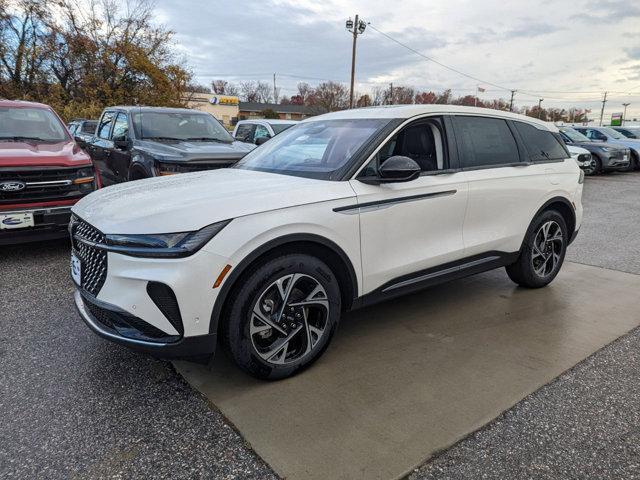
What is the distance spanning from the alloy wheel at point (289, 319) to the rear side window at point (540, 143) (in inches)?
109

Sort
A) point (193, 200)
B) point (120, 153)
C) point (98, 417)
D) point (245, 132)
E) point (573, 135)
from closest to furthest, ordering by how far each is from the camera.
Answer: point (98, 417) < point (193, 200) < point (120, 153) < point (245, 132) < point (573, 135)

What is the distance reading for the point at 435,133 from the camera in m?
3.74

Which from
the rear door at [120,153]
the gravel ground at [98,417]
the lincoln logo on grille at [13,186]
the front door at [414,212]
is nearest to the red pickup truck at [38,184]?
the lincoln logo on grille at [13,186]

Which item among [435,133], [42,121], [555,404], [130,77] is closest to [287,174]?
[435,133]

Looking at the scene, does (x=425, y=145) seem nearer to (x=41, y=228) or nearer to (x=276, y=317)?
(x=276, y=317)

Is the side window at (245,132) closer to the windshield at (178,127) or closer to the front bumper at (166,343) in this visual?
the windshield at (178,127)

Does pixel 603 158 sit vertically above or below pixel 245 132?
below

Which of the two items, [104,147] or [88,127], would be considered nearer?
[104,147]

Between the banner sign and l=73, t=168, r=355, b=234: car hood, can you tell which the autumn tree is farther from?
the banner sign

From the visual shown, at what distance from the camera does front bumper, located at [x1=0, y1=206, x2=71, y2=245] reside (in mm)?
4992

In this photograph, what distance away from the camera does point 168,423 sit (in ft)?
8.26

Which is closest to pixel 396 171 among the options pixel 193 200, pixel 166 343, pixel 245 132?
pixel 193 200

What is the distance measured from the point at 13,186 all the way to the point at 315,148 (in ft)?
11.7

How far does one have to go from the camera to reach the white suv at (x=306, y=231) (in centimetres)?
249
